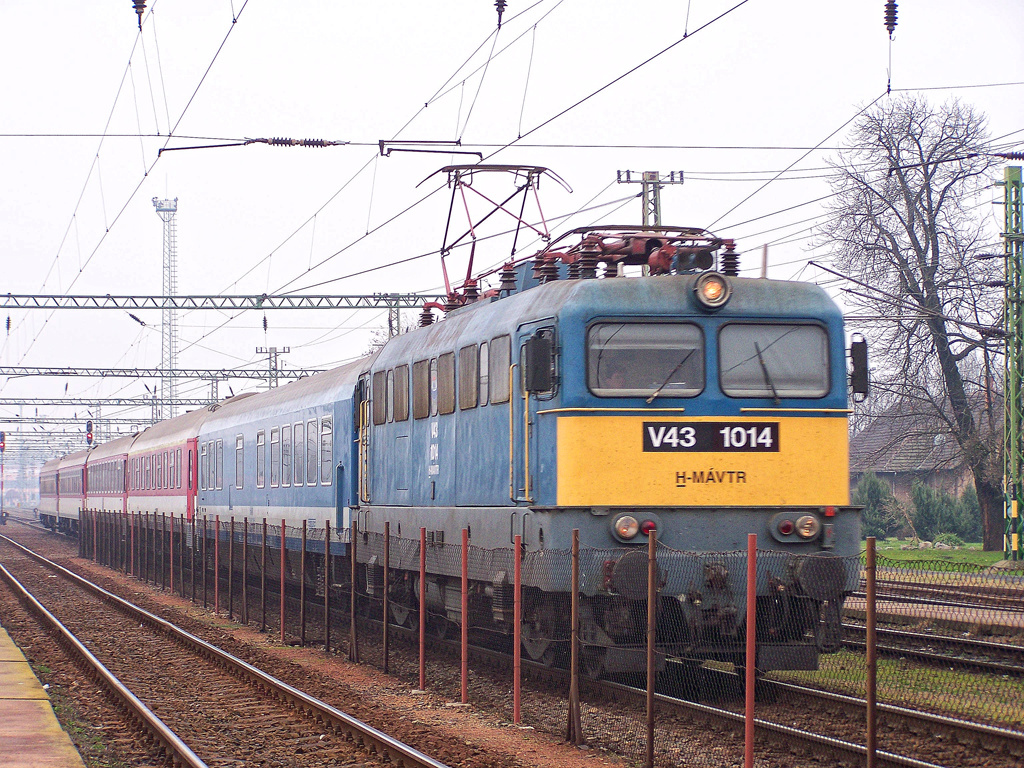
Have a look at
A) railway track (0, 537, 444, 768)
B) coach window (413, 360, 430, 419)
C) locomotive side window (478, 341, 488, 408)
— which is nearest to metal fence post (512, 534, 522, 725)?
railway track (0, 537, 444, 768)

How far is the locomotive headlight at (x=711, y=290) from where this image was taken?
1216 cm

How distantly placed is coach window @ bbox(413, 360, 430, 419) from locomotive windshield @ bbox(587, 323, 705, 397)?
161 inches

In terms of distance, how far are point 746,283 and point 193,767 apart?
6.36 m

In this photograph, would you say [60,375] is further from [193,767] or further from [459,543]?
[193,767]

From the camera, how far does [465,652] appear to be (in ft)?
42.8

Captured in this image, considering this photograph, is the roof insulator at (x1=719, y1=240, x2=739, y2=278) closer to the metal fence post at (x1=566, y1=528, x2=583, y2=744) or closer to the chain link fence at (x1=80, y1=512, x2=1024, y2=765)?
the chain link fence at (x1=80, y1=512, x2=1024, y2=765)

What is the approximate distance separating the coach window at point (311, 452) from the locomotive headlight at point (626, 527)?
35.3 feet

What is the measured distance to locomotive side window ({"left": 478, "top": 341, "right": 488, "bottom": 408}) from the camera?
1373cm

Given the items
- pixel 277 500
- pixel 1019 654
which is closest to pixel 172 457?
pixel 277 500

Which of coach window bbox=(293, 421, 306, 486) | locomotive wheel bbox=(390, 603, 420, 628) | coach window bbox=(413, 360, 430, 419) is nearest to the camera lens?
coach window bbox=(413, 360, 430, 419)

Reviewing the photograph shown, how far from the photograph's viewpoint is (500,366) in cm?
1330

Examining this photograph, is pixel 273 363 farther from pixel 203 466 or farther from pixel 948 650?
pixel 948 650

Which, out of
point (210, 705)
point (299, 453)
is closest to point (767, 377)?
point (210, 705)

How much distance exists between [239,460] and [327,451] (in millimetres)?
7654
